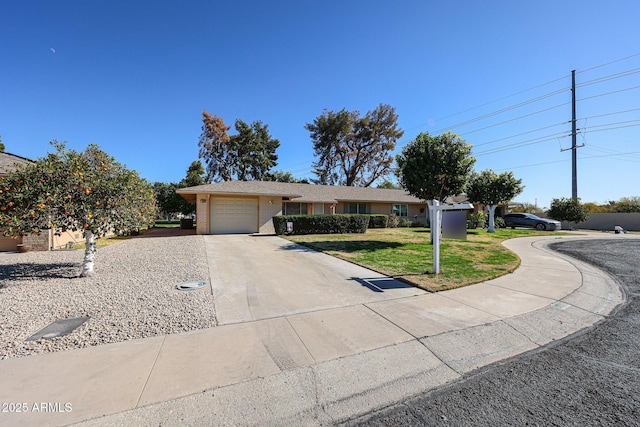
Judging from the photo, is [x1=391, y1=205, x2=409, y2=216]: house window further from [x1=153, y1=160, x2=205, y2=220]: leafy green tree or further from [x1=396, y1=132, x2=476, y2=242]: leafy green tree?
[x1=153, y1=160, x2=205, y2=220]: leafy green tree

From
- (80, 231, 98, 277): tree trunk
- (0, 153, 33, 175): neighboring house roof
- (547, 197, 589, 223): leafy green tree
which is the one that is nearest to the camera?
(80, 231, 98, 277): tree trunk

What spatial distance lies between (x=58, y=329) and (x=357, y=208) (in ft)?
69.9

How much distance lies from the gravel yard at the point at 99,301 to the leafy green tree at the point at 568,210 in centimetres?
2935

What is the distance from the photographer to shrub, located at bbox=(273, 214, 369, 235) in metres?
15.8

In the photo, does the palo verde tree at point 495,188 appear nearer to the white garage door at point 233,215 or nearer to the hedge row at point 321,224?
the hedge row at point 321,224

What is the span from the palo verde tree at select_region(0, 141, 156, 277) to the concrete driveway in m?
2.61

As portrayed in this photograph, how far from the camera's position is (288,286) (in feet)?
18.6

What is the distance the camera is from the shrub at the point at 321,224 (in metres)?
15.8

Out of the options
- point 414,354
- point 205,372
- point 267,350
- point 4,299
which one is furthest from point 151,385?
point 4,299

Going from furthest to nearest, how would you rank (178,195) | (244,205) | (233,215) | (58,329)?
(178,195) < (244,205) < (233,215) < (58,329)

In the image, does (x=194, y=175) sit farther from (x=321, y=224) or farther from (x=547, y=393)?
(x=547, y=393)

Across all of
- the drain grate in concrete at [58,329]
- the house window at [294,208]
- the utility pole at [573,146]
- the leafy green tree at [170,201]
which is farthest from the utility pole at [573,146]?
the leafy green tree at [170,201]

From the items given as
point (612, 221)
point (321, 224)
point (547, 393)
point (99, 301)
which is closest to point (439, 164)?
point (321, 224)

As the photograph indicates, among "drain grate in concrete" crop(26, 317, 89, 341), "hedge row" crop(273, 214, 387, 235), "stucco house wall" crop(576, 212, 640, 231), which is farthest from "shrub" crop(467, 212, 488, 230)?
"drain grate in concrete" crop(26, 317, 89, 341)
